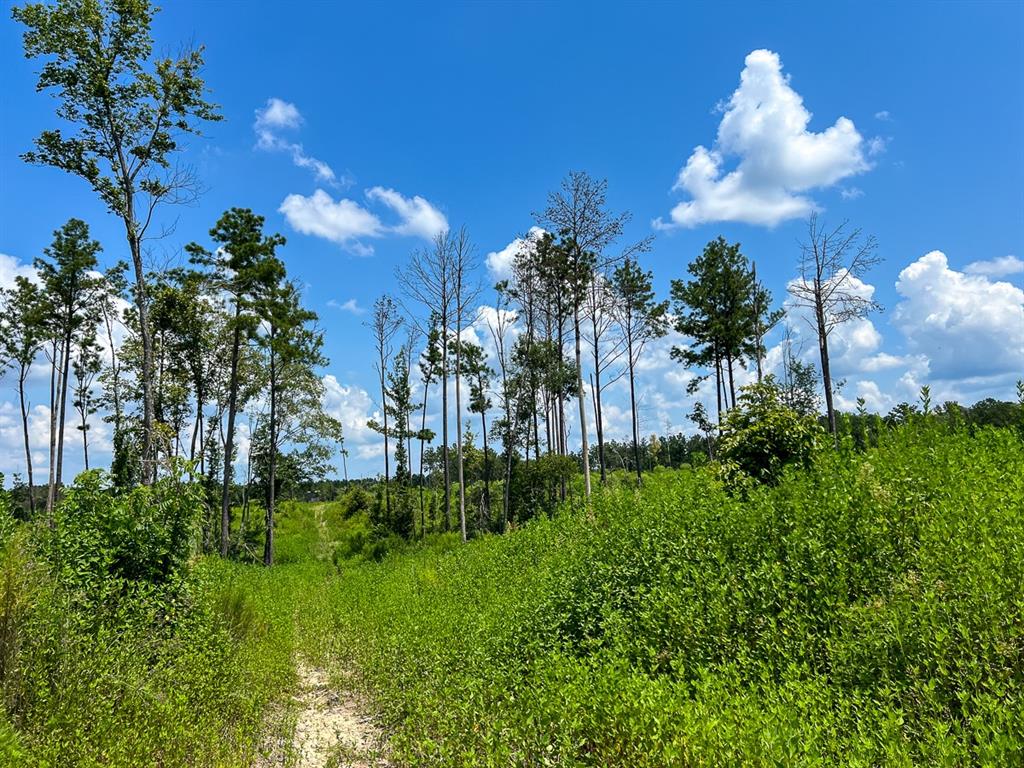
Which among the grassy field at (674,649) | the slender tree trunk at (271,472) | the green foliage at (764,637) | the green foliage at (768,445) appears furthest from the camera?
the slender tree trunk at (271,472)

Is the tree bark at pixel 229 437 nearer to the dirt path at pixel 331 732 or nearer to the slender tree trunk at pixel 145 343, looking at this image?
the slender tree trunk at pixel 145 343

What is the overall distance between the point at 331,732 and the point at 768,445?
6926mm

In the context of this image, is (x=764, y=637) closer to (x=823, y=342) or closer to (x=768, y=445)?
(x=768, y=445)

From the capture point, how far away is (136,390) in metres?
24.1

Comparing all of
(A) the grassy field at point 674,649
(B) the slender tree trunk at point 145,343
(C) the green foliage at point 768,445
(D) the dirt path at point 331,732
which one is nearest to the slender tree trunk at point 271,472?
(B) the slender tree trunk at point 145,343

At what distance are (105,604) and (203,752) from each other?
2707 millimetres

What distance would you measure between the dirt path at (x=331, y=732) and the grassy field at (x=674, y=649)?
0.28m

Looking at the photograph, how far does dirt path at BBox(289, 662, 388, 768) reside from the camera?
4855mm

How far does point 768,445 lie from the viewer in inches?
324

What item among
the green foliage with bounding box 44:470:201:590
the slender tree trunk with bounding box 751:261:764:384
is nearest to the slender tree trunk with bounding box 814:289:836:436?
the slender tree trunk with bounding box 751:261:764:384

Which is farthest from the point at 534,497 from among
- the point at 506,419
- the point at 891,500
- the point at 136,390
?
the point at 891,500

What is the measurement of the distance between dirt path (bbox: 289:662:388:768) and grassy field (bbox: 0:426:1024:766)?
281mm

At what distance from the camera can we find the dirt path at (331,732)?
191 inches

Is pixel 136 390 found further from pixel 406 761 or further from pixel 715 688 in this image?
pixel 715 688
